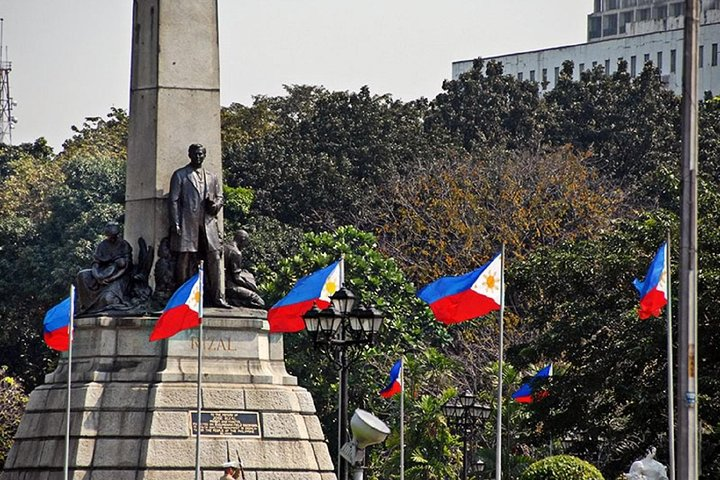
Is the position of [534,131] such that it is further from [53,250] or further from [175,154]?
[175,154]

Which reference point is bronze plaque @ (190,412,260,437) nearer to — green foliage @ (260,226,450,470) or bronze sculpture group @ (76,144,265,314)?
bronze sculpture group @ (76,144,265,314)

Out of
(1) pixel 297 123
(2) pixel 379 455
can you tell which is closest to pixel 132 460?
(2) pixel 379 455

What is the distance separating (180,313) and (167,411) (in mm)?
1473

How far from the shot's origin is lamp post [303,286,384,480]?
30562 mm

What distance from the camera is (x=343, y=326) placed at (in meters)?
30.9

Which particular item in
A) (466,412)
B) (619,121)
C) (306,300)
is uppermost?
(619,121)

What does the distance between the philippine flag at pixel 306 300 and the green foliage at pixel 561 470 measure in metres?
4.68

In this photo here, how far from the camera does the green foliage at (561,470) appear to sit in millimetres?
29594

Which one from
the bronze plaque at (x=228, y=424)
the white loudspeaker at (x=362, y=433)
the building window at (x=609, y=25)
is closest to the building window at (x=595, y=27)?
the building window at (x=609, y=25)

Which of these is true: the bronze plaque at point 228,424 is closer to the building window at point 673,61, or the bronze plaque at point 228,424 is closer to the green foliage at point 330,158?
the green foliage at point 330,158

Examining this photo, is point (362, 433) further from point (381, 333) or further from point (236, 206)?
point (236, 206)

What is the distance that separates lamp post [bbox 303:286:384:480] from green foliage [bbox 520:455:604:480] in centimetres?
268

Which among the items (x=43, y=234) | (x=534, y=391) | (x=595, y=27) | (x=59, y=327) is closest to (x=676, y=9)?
(x=595, y=27)

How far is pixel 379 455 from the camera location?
5288 cm
